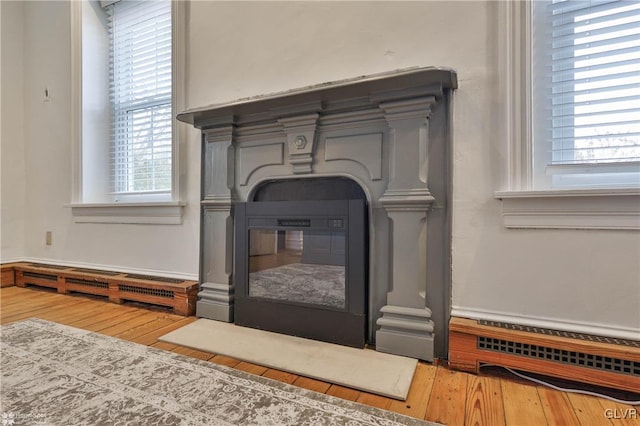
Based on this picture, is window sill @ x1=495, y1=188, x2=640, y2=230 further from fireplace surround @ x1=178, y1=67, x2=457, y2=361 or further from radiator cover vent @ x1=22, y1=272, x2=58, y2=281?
radiator cover vent @ x1=22, y1=272, x2=58, y2=281

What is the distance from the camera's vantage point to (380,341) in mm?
1428

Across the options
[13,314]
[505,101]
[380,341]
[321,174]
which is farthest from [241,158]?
[13,314]

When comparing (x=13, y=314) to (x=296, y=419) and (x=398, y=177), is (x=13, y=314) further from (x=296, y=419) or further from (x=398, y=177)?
(x=398, y=177)

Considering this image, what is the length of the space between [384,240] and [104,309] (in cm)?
198

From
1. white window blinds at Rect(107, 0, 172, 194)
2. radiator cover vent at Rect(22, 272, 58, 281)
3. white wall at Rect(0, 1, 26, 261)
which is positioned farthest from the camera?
white wall at Rect(0, 1, 26, 261)

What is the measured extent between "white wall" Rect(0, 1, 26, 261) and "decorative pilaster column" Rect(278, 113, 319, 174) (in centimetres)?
295

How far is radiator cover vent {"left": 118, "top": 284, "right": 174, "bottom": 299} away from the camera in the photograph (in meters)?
2.01

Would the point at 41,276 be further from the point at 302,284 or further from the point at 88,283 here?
the point at 302,284

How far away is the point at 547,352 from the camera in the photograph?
1160mm

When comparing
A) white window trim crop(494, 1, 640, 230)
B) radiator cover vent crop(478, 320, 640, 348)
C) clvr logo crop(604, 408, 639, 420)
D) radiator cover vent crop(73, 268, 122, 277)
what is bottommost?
clvr logo crop(604, 408, 639, 420)

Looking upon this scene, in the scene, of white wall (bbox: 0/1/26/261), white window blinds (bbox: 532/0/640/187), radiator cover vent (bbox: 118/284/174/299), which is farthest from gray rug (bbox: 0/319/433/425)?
white wall (bbox: 0/1/26/261)

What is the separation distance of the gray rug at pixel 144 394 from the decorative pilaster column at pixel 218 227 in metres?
0.48

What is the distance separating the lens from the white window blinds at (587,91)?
1243 millimetres

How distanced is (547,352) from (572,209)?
58 cm
